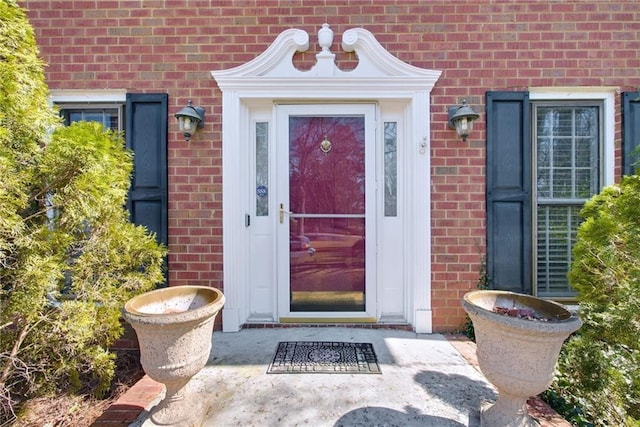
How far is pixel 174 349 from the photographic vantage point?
158cm

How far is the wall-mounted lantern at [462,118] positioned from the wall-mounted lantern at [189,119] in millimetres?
2177

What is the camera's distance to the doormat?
7.13 ft

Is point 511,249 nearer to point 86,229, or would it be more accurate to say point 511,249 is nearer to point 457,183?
point 457,183

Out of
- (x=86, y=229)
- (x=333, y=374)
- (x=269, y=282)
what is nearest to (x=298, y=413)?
(x=333, y=374)

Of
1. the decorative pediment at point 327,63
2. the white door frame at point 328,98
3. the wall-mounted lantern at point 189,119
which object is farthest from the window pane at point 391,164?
the wall-mounted lantern at point 189,119

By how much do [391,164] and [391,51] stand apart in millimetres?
988

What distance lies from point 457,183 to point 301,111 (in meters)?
1.55

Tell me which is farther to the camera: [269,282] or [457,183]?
[269,282]

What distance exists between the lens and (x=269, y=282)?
3031 mm

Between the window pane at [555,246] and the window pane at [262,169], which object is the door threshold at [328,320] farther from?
the window pane at [555,246]

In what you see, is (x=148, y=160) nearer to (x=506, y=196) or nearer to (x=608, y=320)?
(x=506, y=196)

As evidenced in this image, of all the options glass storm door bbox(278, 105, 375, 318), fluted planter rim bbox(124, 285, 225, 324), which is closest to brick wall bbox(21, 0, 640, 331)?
glass storm door bbox(278, 105, 375, 318)

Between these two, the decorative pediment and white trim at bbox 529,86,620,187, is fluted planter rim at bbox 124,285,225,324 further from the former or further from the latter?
white trim at bbox 529,86,620,187

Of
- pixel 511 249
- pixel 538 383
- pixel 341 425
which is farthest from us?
pixel 511 249
